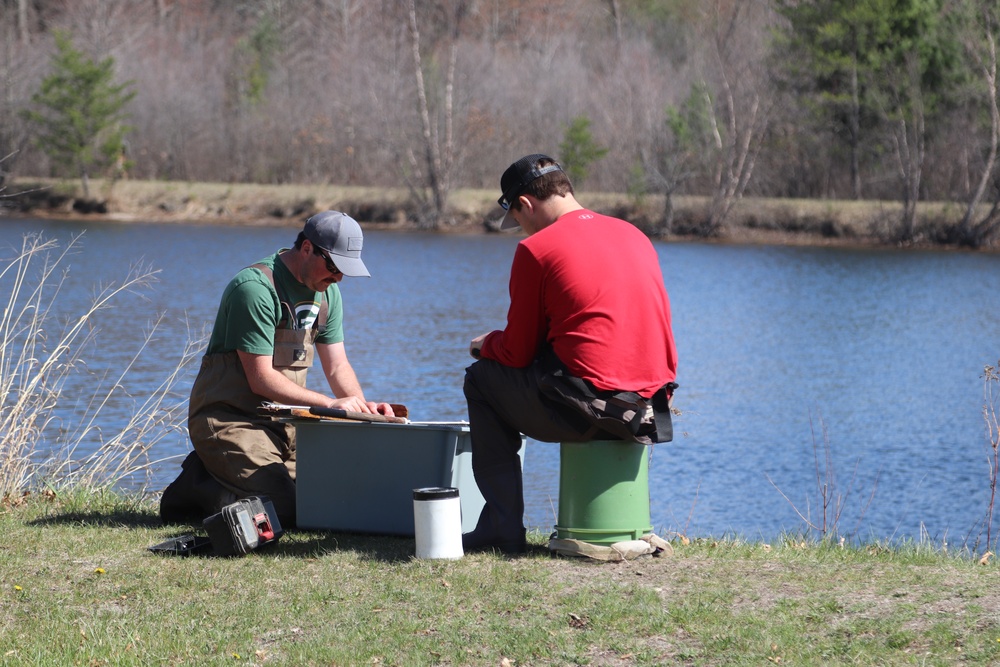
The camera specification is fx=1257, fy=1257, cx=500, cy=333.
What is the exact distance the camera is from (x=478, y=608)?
13.5 ft

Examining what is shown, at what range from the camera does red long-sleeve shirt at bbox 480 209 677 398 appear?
15.2ft

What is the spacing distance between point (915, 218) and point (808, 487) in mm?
31469

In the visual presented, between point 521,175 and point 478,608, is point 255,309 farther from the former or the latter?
point 478,608

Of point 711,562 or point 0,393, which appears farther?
point 0,393

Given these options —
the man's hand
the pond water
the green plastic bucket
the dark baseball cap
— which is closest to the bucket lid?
the green plastic bucket

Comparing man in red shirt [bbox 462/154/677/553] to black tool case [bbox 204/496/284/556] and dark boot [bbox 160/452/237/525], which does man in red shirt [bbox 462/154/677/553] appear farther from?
dark boot [bbox 160/452/237/525]

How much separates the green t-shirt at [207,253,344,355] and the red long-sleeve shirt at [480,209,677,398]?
1.12m

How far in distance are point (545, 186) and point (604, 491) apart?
118 centimetres

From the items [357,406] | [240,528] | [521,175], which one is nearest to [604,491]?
[357,406]

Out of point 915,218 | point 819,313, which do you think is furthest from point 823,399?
point 915,218

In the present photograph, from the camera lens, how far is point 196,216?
46.1m

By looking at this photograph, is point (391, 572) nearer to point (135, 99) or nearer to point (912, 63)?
point (912, 63)

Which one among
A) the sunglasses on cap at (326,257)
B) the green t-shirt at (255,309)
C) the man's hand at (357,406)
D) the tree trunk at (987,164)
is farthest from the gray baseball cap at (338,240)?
the tree trunk at (987,164)

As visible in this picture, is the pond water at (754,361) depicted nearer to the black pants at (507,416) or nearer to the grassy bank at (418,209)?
the black pants at (507,416)
